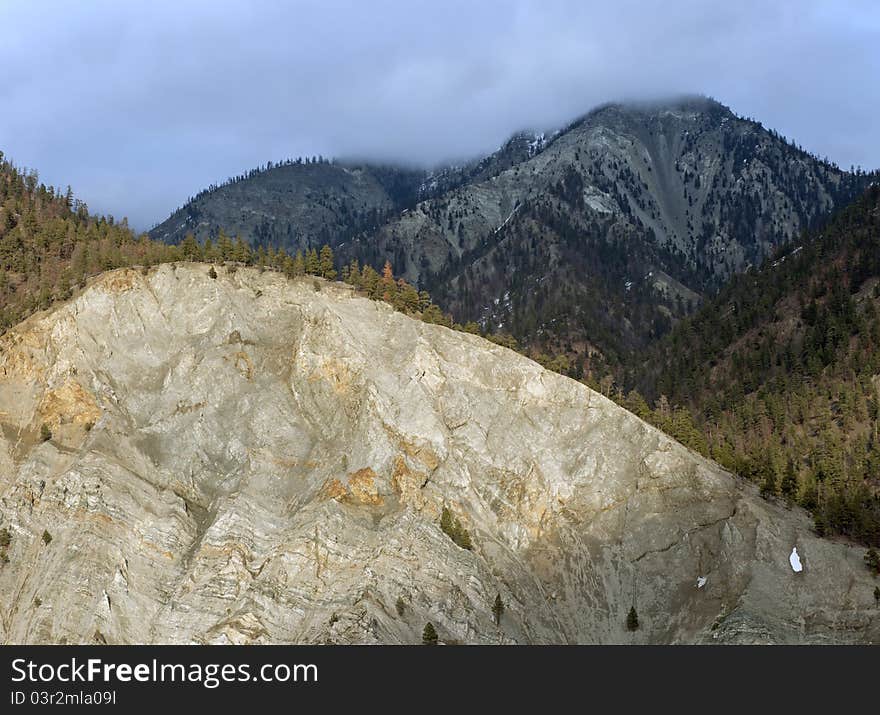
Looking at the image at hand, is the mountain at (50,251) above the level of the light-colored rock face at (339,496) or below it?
above

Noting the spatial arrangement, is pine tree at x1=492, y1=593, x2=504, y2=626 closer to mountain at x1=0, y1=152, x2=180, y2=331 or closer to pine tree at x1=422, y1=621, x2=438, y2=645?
pine tree at x1=422, y1=621, x2=438, y2=645

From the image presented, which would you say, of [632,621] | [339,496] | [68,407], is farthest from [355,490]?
[68,407]

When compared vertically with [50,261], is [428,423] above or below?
below

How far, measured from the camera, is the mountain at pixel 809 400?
116 meters

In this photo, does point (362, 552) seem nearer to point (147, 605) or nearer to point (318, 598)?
point (318, 598)

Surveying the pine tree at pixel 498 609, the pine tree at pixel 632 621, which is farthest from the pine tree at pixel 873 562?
the pine tree at pixel 498 609

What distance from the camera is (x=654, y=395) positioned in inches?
7667

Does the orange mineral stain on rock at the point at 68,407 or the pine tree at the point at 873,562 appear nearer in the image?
the pine tree at the point at 873,562

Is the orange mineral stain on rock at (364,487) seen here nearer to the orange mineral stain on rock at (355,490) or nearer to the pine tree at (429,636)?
the orange mineral stain on rock at (355,490)

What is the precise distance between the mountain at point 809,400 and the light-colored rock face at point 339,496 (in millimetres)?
11649

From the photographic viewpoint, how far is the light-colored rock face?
85.7 metres

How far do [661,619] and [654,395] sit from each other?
10450 centimetres

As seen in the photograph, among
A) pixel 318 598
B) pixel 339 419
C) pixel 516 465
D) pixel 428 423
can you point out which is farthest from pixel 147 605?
pixel 516 465
